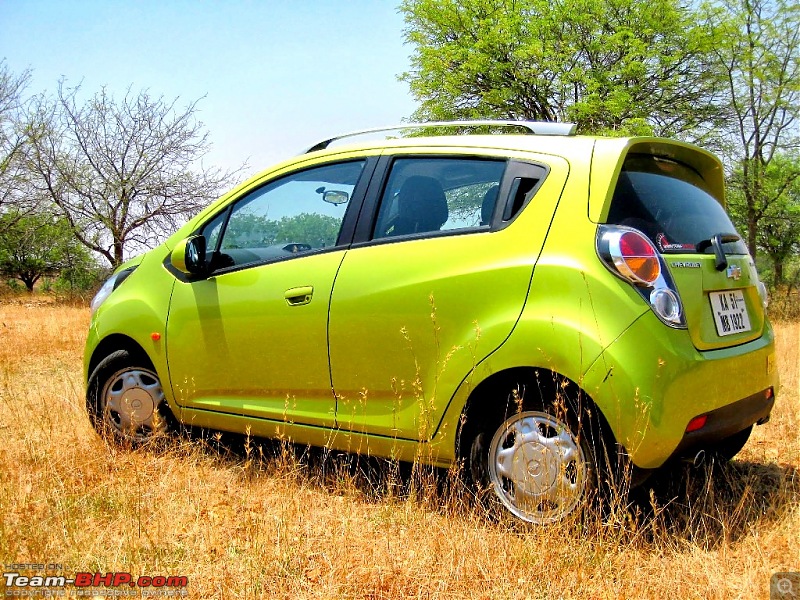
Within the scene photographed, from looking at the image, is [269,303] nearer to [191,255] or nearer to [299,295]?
[299,295]

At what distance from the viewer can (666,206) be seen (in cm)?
307

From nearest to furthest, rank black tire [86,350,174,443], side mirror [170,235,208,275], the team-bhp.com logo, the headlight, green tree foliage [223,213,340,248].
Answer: the team-bhp.com logo < green tree foliage [223,213,340,248] < side mirror [170,235,208,275] < black tire [86,350,174,443] < the headlight

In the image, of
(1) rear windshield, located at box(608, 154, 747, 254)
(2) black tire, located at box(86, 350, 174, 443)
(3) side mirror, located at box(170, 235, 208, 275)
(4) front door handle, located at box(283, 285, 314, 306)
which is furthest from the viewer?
(2) black tire, located at box(86, 350, 174, 443)

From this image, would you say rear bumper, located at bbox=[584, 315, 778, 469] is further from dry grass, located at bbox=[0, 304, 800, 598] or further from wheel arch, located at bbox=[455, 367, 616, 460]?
dry grass, located at bbox=[0, 304, 800, 598]

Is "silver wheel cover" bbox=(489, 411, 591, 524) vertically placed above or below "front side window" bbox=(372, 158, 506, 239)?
below

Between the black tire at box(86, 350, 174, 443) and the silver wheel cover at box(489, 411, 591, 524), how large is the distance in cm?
226

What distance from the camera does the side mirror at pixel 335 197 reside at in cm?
367

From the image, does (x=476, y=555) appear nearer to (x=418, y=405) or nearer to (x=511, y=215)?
(x=418, y=405)

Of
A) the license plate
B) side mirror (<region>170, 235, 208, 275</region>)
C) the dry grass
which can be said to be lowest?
the dry grass

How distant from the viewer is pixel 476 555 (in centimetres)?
268

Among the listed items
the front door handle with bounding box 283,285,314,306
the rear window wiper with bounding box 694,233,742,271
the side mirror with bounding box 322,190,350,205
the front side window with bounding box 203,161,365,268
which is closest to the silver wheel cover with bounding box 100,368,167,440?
the front side window with bounding box 203,161,365,268

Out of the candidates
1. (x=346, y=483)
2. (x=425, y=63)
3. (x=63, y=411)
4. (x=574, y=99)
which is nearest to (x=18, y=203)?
(x=425, y=63)

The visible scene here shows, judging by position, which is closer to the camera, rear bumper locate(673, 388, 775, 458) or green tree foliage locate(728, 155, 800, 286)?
rear bumper locate(673, 388, 775, 458)

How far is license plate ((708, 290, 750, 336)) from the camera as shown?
298 cm
